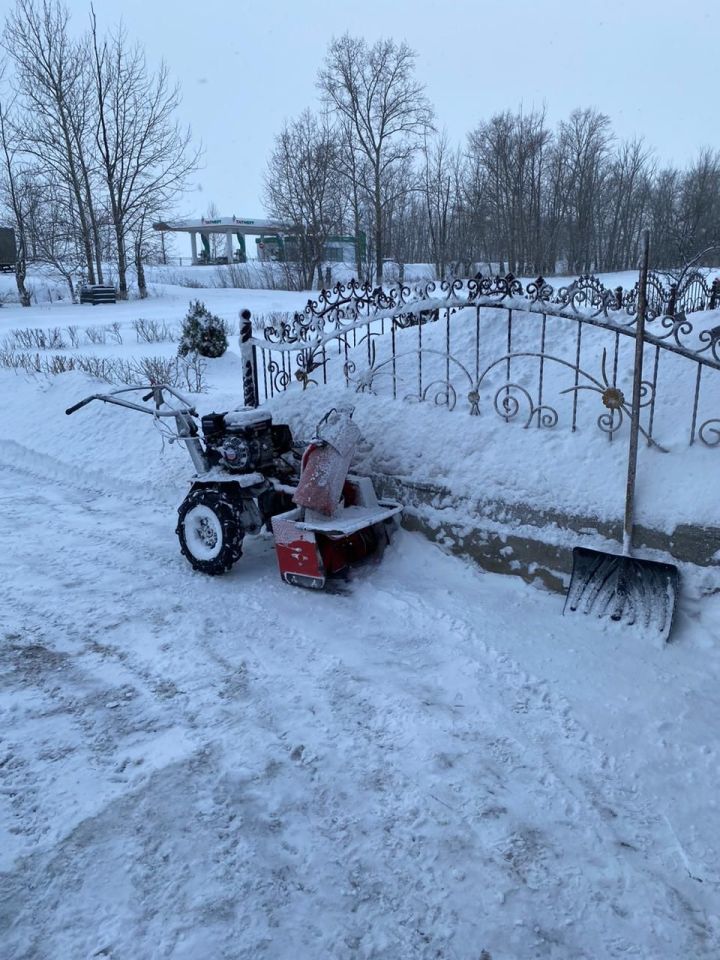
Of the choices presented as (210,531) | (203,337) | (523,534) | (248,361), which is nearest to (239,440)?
(210,531)

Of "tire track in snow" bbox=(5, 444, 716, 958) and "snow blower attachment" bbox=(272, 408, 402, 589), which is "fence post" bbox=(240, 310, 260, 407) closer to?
"snow blower attachment" bbox=(272, 408, 402, 589)

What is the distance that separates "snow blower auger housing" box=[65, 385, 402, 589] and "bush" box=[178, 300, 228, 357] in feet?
20.7

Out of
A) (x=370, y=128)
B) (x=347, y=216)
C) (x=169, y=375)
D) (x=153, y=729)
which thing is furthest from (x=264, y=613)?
(x=370, y=128)

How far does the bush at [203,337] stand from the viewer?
36.8 feet

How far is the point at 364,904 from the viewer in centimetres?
220

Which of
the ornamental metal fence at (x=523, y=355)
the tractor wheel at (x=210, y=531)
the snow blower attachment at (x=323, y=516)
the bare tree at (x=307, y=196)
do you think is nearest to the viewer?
the ornamental metal fence at (x=523, y=355)

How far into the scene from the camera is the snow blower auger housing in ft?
14.1

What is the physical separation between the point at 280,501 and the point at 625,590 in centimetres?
234

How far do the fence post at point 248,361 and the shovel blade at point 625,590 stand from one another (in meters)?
3.28

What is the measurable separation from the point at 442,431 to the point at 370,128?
29972 mm

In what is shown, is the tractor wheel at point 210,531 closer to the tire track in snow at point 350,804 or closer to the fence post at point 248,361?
the tire track in snow at point 350,804

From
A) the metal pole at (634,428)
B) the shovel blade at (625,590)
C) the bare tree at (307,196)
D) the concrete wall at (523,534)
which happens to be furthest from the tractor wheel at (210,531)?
the bare tree at (307,196)

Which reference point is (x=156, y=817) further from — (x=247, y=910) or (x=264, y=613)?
(x=264, y=613)

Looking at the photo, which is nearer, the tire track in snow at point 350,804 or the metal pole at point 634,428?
the tire track in snow at point 350,804
